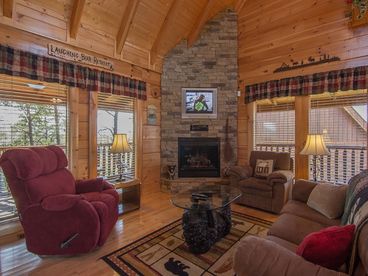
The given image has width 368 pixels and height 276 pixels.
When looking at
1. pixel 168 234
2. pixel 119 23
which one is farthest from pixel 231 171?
pixel 119 23

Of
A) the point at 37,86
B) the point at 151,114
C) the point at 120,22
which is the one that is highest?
the point at 120,22

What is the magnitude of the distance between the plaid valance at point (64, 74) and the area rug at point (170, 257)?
2500 mm

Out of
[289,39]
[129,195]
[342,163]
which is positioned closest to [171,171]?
[129,195]

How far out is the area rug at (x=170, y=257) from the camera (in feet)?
6.81

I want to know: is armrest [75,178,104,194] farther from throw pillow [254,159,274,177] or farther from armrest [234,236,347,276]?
throw pillow [254,159,274,177]

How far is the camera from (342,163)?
12.2 feet

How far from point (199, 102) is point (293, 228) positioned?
132 inches

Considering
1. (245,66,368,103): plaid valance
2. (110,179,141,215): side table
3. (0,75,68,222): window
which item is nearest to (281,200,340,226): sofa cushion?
(245,66,368,103): plaid valance

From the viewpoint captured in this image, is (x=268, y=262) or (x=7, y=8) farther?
(x=7, y=8)

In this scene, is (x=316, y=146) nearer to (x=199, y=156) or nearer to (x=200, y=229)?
(x=200, y=229)

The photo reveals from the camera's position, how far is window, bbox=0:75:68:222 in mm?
2812

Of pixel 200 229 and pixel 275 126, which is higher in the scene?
pixel 275 126

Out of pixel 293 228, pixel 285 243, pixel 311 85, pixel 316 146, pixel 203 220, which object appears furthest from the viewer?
pixel 311 85

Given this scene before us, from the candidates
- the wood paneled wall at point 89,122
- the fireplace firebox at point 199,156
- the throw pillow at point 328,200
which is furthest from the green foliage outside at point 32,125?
the throw pillow at point 328,200
